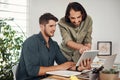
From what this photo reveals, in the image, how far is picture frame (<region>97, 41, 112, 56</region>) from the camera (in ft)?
12.3

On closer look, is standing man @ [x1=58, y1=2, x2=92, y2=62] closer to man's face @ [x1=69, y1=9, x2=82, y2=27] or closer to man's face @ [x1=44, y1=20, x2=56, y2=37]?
man's face @ [x1=69, y1=9, x2=82, y2=27]

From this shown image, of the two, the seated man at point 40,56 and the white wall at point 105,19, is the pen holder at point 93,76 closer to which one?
the seated man at point 40,56

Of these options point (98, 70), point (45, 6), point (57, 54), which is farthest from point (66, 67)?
point (45, 6)

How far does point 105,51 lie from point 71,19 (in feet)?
4.72

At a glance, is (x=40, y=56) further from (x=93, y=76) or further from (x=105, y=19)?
(x=105, y=19)

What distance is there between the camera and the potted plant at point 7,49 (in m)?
2.97

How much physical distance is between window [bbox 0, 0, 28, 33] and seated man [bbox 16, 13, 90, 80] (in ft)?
4.26

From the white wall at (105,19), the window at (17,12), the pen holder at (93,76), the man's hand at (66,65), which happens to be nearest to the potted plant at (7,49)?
the window at (17,12)

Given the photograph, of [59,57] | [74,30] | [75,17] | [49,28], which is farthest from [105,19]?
[49,28]

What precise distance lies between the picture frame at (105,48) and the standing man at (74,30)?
3.69 feet

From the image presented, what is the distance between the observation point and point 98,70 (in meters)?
1.69

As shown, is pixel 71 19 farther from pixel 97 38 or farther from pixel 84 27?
pixel 97 38

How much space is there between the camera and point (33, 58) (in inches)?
81.2

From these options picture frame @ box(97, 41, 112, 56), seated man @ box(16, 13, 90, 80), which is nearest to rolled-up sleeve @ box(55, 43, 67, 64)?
seated man @ box(16, 13, 90, 80)
